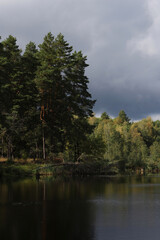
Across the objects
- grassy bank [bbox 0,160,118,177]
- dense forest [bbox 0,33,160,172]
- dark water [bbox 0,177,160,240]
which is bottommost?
dark water [bbox 0,177,160,240]

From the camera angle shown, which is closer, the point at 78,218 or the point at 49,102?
the point at 78,218

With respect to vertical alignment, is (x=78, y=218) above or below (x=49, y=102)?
below

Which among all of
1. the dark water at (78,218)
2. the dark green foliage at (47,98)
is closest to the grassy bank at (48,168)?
the dark green foliage at (47,98)

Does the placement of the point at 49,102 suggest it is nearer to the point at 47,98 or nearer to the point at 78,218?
the point at 47,98

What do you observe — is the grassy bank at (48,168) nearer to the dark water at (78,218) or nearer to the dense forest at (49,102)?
the dense forest at (49,102)

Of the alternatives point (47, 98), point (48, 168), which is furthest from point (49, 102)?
point (48, 168)

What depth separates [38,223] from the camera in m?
14.3

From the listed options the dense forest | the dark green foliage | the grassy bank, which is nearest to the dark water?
the grassy bank

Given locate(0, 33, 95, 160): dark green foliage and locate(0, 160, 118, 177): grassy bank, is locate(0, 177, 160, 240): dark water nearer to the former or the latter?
locate(0, 160, 118, 177): grassy bank

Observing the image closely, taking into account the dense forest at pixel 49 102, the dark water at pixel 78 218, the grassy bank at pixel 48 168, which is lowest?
the dark water at pixel 78 218

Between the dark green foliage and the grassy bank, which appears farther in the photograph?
the dark green foliage

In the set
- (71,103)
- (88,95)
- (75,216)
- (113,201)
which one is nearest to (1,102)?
(71,103)

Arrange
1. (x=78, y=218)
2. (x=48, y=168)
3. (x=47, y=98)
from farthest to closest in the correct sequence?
1. (x=47, y=98)
2. (x=48, y=168)
3. (x=78, y=218)

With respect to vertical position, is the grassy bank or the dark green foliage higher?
the dark green foliage
